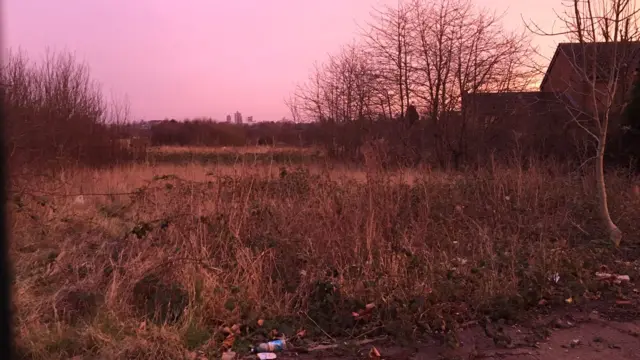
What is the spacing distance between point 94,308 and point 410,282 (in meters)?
2.72

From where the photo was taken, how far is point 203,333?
3801mm

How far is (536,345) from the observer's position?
3.78m

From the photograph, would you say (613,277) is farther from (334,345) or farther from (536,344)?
(334,345)

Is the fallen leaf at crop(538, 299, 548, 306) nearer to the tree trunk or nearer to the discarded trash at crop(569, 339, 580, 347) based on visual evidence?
the discarded trash at crop(569, 339, 580, 347)

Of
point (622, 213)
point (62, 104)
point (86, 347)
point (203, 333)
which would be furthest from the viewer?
point (62, 104)

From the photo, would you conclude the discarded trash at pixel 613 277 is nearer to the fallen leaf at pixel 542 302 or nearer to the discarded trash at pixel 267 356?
the fallen leaf at pixel 542 302

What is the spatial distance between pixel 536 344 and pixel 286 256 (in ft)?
8.25

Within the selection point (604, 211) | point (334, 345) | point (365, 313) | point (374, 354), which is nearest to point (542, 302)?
point (365, 313)

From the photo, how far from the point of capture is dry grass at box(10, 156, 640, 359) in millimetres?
3941

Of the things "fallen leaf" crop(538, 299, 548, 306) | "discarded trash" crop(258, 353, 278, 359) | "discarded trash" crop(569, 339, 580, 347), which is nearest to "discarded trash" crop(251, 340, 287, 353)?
"discarded trash" crop(258, 353, 278, 359)

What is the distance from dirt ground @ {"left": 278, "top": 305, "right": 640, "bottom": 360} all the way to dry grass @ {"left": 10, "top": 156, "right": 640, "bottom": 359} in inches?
7.3

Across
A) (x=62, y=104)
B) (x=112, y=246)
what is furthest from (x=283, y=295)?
(x=62, y=104)

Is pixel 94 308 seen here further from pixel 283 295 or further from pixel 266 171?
pixel 266 171

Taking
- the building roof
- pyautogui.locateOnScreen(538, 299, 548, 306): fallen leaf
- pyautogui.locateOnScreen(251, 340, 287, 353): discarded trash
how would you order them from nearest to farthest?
pyautogui.locateOnScreen(251, 340, 287, 353): discarded trash, pyautogui.locateOnScreen(538, 299, 548, 306): fallen leaf, the building roof
